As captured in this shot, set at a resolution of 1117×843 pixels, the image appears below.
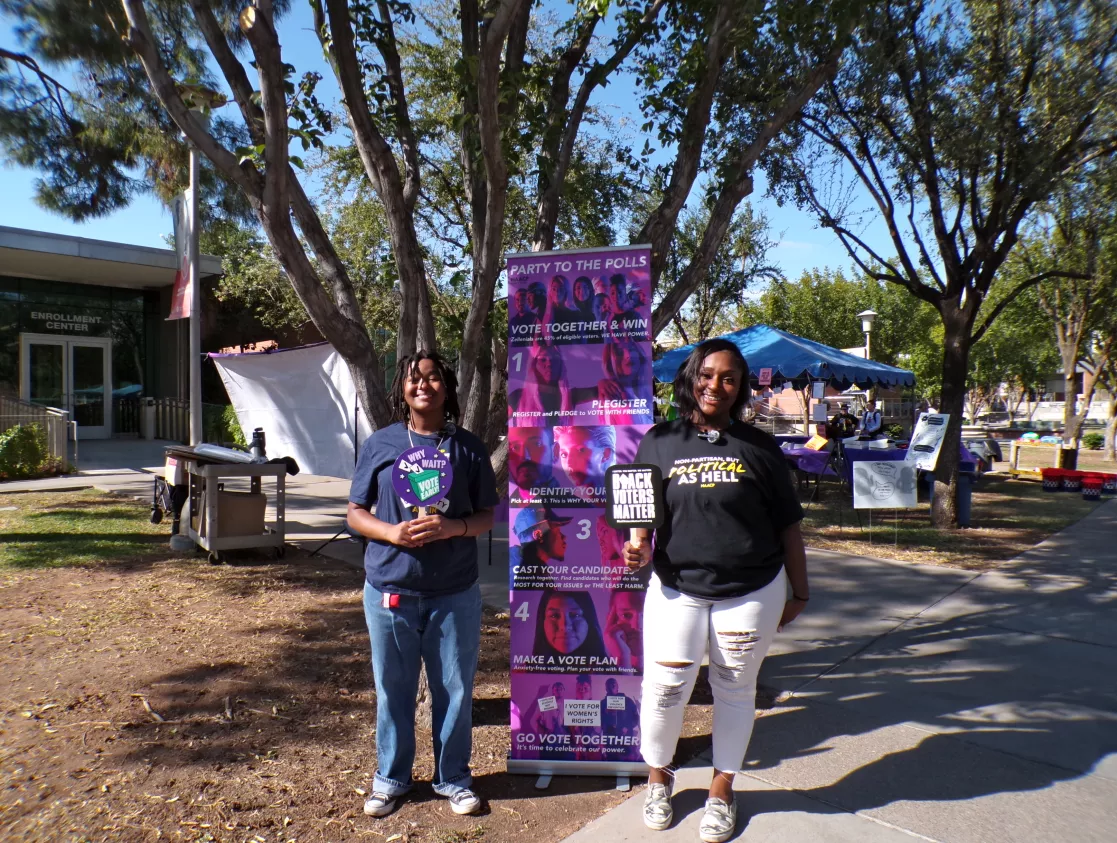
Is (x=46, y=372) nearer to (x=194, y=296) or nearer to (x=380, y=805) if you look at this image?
(x=194, y=296)

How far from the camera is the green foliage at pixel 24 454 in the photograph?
Answer: 41.2 ft

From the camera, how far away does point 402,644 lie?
9.75 feet

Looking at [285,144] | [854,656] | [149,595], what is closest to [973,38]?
[854,656]

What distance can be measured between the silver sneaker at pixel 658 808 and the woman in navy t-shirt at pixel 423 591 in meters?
0.65

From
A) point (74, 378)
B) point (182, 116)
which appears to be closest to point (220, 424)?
point (74, 378)

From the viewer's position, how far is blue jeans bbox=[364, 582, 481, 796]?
2967 mm

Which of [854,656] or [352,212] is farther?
[352,212]

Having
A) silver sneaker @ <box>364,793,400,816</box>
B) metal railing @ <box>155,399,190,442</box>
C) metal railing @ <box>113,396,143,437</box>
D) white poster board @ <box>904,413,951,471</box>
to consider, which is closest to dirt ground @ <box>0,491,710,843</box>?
silver sneaker @ <box>364,793,400,816</box>

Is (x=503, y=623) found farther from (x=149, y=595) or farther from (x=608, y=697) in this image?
(x=149, y=595)

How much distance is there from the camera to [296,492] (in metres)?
11.4

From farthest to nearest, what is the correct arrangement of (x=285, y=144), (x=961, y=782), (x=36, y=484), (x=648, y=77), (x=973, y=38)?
(x=36, y=484)
(x=973, y=38)
(x=648, y=77)
(x=285, y=144)
(x=961, y=782)

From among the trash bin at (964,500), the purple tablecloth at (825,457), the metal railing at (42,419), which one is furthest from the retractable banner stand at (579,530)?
the metal railing at (42,419)

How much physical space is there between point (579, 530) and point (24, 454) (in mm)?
12811

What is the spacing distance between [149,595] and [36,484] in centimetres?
779
